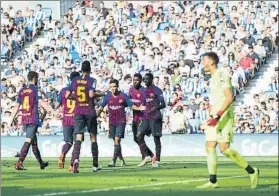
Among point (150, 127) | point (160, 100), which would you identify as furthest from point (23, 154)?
point (160, 100)

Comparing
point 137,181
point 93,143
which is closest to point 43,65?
point 93,143

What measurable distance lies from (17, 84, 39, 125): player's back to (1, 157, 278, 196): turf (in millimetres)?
1286

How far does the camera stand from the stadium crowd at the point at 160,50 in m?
31.2

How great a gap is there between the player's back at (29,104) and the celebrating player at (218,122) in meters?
7.44

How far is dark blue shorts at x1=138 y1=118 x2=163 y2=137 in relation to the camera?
Answer: 74.1 ft

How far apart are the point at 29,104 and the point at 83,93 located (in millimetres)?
2509

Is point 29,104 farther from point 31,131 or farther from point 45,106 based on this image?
point 31,131

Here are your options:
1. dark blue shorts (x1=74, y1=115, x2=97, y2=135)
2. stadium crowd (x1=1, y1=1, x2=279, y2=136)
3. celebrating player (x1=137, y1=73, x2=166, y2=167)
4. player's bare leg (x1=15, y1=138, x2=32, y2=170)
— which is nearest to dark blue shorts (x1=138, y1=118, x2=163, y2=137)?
celebrating player (x1=137, y1=73, x2=166, y2=167)

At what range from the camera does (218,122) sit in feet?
46.1

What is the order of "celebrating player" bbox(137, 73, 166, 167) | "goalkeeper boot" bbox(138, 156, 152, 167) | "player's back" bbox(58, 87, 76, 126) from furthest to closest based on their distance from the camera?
1. "celebrating player" bbox(137, 73, 166, 167)
2. "player's back" bbox(58, 87, 76, 126)
3. "goalkeeper boot" bbox(138, 156, 152, 167)

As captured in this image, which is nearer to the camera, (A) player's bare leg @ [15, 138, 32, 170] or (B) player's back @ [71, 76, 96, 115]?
(B) player's back @ [71, 76, 96, 115]

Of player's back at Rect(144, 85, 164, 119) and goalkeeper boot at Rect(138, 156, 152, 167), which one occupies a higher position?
player's back at Rect(144, 85, 164, 119)

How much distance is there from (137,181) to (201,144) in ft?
48.2

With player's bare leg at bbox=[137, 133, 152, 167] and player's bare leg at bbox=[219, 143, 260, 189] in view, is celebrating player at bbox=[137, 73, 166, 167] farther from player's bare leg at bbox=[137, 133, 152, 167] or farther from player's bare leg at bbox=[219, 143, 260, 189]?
player's bare leg at bbox=[219, 143, 260, 189]
